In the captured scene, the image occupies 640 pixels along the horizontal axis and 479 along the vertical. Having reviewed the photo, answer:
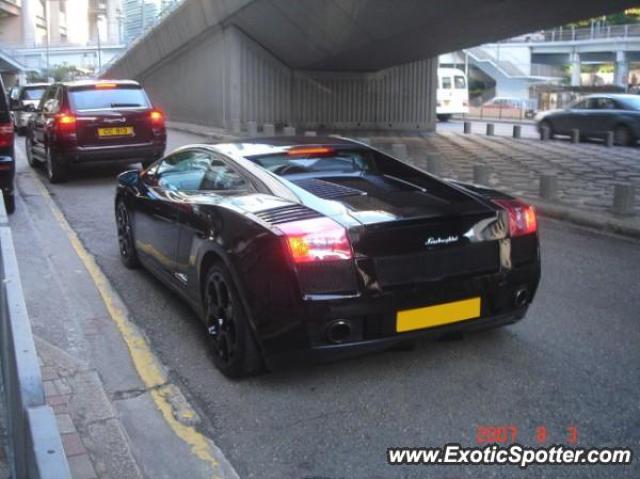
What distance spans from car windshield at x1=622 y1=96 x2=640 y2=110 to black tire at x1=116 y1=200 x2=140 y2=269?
1764 centimetres

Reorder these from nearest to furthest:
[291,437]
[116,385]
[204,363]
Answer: [291,437]
[116,385]
[204,363]

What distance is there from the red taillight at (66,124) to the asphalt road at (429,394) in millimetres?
7018

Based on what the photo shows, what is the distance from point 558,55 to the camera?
75.2 m

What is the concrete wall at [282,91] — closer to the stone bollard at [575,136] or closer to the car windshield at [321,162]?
the stone bollard at [575,136]

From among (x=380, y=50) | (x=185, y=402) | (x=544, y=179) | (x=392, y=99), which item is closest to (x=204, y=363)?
(x=185, y=402)

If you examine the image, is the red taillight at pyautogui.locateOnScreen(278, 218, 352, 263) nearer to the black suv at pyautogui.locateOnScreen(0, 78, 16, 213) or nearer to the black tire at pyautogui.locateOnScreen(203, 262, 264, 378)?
the black tire at pyautogui.locateOnScreen(203, 262, 264, 378)

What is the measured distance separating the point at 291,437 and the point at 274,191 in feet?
5.15

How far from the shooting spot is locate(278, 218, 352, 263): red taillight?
3799mm

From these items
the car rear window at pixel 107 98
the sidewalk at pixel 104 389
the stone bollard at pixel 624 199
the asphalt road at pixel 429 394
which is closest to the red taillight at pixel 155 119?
the car rear window at pixel 107 98

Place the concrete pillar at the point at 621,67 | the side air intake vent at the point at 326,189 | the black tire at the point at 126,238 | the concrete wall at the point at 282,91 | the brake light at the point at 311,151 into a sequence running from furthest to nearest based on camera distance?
the concrete pillar at the point at 621,67 → the concrete wall at the point at 282,91 → the black tire at the point at 126,238 → the brake light at the point at 311,151 → the side air intake vent at the point at 326,189

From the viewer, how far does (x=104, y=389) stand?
4.14 meters

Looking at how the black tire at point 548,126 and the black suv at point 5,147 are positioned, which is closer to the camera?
the black suv at point 5,147

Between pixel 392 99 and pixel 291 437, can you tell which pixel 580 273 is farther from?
pixel 392 99

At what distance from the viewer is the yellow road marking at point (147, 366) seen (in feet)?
11.6
